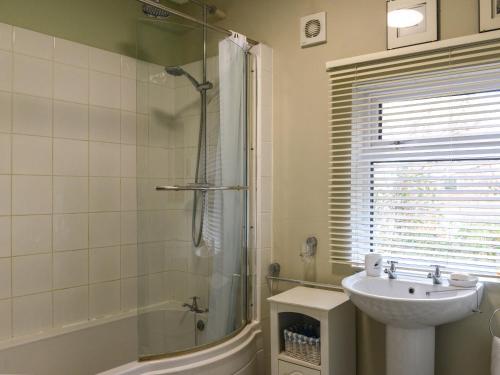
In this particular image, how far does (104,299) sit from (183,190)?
3.39 ft

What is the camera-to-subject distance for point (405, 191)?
2105mm

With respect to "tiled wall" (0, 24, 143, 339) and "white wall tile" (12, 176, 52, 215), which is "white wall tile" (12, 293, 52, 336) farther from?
"white wall tile" (12, 176, 52, 215)

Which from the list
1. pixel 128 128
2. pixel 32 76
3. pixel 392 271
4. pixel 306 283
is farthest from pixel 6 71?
pixel 392 271

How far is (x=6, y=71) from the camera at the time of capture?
86.7 inches

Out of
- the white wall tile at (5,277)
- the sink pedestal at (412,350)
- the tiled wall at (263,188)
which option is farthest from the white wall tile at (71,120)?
the sink pedestal at (412,350)

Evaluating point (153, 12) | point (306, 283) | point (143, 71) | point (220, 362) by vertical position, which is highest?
point (153, 12)

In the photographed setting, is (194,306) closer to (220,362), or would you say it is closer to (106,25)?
(220,362)

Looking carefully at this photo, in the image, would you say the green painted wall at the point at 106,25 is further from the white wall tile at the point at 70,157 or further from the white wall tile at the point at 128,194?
the white wall tile at the point at 128,194

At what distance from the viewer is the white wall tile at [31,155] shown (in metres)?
2.23

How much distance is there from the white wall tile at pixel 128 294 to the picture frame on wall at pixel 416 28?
85.0 inches

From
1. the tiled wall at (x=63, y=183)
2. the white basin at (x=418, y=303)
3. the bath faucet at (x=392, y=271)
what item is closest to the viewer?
the white basin at (x=418, y=303)

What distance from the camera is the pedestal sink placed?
1642 mm

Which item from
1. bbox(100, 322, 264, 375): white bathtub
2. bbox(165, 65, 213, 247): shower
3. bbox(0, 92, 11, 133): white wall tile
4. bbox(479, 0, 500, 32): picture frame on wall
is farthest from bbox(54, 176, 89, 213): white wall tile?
bbox(479, 0, 500, 32): picture frame on wall

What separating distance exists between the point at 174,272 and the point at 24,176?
1.01 m
